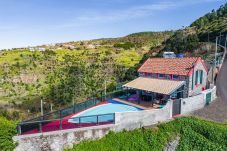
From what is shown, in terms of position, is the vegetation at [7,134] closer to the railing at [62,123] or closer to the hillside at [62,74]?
the railing at [62,123]

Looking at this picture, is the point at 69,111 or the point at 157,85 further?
the point at 157,85

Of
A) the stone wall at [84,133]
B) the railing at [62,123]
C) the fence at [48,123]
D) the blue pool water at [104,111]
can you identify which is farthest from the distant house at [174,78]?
the fence at [48,123]

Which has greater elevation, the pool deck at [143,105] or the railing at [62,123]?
the railing at [62,123]

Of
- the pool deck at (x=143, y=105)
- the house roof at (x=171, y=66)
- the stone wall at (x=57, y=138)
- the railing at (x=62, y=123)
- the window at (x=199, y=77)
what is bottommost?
the stone wall at (x=57, y=138)

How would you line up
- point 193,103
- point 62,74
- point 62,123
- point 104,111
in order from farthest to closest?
point 62,74 < point 104,111 < point 193,103 < point 62,123

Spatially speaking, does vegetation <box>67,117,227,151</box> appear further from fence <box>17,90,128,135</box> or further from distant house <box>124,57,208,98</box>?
distant house <box>124,57,208,98</box>

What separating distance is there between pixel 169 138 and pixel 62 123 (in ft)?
33.3

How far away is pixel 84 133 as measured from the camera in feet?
62.8

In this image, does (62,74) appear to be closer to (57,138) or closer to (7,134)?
(57,138)

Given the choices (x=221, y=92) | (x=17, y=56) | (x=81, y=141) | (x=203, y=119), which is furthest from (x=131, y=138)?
(x=17, y=56)

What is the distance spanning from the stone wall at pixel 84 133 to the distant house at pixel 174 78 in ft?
10.8

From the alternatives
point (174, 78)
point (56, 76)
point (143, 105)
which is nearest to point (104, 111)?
point (143, 105)

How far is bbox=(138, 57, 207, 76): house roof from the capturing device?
88.2 feet

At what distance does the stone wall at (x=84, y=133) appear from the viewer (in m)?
17.3
